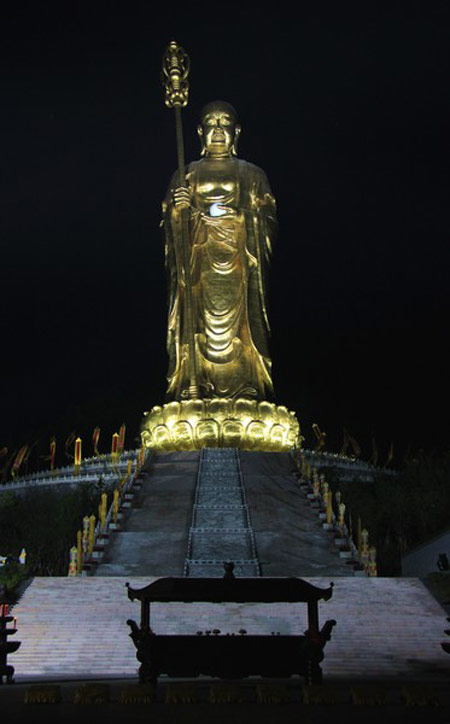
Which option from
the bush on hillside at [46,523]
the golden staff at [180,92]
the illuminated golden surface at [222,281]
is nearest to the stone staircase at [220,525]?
the bush on hillside at [46,523]

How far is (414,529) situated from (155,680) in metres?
13.1

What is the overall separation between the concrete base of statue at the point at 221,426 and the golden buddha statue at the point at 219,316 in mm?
23

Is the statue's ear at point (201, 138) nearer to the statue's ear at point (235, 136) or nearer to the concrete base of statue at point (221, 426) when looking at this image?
the statue's ear at point (235, 136)

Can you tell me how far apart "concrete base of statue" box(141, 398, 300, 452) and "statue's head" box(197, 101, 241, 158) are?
731cm

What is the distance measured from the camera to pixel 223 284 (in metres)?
21.9

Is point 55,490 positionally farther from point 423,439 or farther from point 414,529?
point 423,439

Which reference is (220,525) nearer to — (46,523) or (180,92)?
(46,523)

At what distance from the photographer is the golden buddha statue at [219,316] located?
20.5 meters

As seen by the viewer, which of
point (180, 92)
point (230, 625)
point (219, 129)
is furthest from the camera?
point (219, 129)

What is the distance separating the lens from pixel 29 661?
29.2ft

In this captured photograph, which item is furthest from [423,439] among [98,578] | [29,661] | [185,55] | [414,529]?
[29,661]

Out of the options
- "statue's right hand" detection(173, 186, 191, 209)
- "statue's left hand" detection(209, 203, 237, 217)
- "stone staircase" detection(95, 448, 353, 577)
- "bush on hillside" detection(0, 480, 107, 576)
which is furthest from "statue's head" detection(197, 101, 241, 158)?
"bush on hillside" detection(0, 480, 107, 576)

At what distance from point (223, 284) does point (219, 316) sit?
852mm

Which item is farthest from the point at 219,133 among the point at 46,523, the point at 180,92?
the point at 46,523
